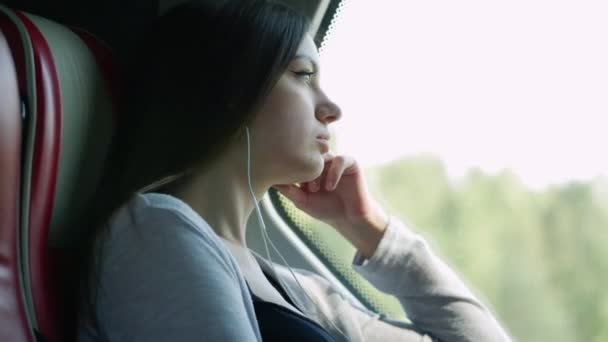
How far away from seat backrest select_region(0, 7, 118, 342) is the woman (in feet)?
0.14

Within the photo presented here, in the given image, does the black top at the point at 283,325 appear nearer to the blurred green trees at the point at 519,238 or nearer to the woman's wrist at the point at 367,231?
the woman's wrist at the point at 367,231

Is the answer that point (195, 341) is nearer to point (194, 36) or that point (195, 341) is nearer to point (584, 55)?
point (194, 36)

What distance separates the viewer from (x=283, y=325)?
1.09 m

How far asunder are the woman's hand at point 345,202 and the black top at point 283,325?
39cm

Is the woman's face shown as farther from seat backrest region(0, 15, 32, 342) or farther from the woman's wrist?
seat backrest region(0, 15, 32, 342)

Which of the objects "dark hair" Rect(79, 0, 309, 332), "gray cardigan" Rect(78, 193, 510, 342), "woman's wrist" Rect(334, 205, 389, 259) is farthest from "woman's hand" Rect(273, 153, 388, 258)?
"gray cardigan" Rect(78, 193, 510, 342)

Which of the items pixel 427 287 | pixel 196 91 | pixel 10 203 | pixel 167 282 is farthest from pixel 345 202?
pixel 10 203

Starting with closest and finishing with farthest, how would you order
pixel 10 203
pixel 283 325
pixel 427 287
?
pixel 10 203, pixel 283 325, pixel 427 287

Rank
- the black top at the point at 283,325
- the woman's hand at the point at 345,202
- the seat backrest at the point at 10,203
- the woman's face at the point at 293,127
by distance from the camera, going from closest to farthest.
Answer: the seat backrest at the point at 10,203, the black top at the point at 283,325, the woman's face at the point at 293,127, the woman's hand at the point at 345,202

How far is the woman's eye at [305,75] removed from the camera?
1.24 metres

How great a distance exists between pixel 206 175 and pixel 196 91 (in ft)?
0.46

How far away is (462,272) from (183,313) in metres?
0.84

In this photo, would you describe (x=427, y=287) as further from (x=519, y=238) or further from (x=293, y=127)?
(x=293, y=127)

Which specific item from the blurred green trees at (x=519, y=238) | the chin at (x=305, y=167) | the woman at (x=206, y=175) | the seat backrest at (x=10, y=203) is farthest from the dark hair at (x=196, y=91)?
the blurred green trees at (x=519, y=238)
